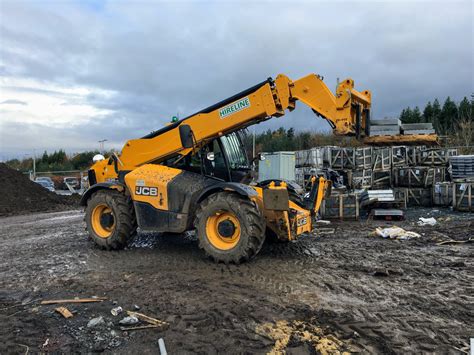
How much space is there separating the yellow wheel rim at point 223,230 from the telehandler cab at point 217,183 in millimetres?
17

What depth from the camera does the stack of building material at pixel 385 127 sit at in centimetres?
813

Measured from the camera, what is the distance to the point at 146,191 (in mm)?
7871

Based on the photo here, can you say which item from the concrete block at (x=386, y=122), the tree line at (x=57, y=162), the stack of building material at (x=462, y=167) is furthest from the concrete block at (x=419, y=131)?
the tree line at (x=57, y=162)

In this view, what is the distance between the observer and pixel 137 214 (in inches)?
315

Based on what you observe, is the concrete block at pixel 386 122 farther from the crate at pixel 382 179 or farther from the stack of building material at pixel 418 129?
the crate at pixel 382 179

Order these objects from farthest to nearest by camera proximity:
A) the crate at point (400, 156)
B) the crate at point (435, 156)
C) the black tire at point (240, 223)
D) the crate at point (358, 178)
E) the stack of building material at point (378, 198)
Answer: the crate at point (400, 156) → the crate at point (435, 156) → the crate at point (358, 178) → the stack of building material at point (378, 198) → the black tire at point (240, 223)

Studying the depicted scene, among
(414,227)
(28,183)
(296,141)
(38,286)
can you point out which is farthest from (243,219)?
(296,141)

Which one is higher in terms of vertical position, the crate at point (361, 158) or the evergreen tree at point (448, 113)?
the evergreen tree at point (448, 113)

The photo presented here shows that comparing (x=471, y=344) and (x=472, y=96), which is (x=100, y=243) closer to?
(x=471, y=344)

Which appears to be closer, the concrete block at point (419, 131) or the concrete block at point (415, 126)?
the concrete block at point (415, 126)

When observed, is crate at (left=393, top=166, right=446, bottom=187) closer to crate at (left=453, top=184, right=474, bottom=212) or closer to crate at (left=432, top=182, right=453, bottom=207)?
crate at (left=432, top=182, right=453, bottom=207)

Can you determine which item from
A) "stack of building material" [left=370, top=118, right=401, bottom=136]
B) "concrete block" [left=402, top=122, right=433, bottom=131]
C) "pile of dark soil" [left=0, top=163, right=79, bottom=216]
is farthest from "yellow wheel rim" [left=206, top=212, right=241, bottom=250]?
"pile of dark soil" [left=0, top=163, right=79, bottom=216]

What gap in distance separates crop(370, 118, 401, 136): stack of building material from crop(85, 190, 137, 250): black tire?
4.83 meters

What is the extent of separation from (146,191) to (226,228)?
72.1 inches
